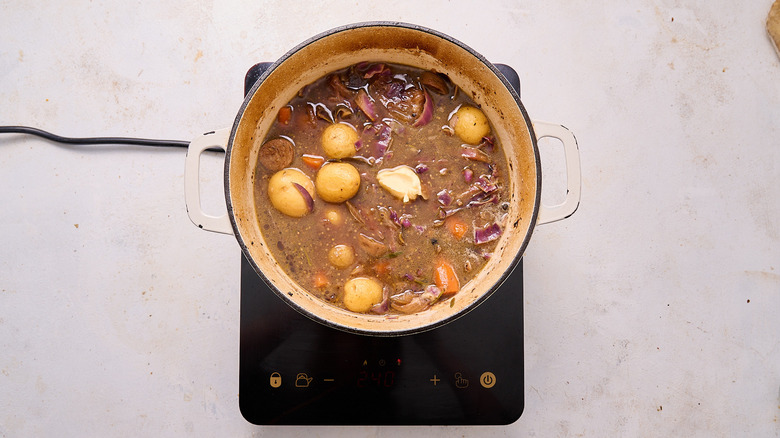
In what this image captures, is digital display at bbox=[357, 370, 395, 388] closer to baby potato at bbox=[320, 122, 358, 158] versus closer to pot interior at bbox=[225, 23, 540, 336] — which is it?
pot interior at bbox=[225, 23, 540, 336]

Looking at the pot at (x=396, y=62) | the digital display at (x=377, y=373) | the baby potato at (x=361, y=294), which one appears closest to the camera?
→ the pot at (x=396, y=62)

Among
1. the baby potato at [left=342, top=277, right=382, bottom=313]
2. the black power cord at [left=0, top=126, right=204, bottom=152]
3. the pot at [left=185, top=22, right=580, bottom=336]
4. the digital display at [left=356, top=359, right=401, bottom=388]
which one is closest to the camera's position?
the pot at [left=185, top=22, right=580, bottom=336]

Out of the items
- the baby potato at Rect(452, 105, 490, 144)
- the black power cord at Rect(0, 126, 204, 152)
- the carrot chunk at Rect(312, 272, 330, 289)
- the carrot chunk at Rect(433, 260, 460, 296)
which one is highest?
the baby potato at Rect(452, 105, 490, 144)

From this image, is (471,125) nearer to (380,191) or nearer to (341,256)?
(380,191)

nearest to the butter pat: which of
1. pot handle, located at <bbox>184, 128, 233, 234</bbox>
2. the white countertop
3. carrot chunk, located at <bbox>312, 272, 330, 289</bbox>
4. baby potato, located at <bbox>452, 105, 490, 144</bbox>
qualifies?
baby potato, located at <bbox>452, 105, 490, 144</bbox>

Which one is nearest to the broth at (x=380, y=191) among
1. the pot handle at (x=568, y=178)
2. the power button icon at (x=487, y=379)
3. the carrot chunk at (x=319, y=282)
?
the carrot chunk at (x=319, y=282)

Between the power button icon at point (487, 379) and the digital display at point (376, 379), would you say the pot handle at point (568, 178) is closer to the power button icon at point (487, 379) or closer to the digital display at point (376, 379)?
the power button icon at point (487, 379)

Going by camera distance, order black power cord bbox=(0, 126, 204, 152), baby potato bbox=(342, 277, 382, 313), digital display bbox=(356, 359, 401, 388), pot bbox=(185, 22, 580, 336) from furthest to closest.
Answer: black power cord bbox=(0, 126, 204, 152) < digital display bbox=(356, 359, 401, 388) < baby potato bbox=(342, 277, 382, 313) < pot bbox=(185, 22, 580, 336)
